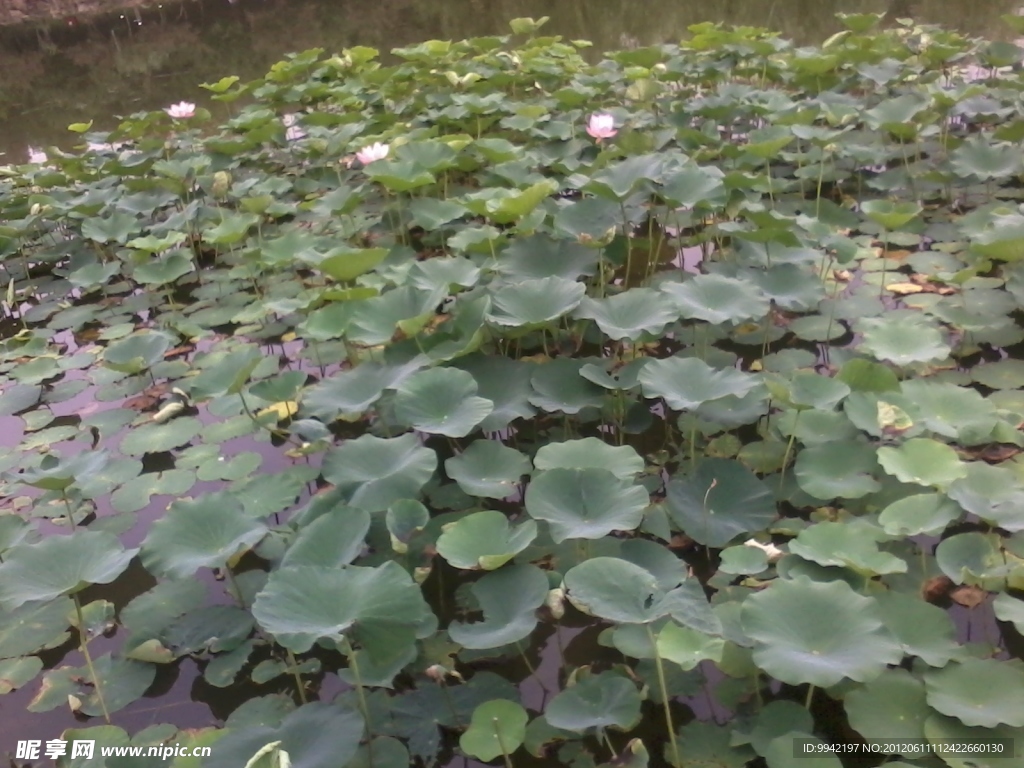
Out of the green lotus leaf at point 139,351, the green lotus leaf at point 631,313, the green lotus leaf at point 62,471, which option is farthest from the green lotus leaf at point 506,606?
the green lotus leaf at point 139,351

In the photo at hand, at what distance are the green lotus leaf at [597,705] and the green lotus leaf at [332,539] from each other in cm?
42

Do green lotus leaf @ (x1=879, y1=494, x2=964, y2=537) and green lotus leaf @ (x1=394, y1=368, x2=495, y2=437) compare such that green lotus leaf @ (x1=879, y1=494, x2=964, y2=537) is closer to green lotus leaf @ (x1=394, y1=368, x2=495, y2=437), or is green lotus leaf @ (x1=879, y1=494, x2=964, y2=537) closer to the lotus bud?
the lotus bud

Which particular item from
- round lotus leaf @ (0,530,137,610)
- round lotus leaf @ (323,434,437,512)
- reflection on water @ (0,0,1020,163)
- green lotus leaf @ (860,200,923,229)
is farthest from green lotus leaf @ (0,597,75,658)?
reflection on water @ (0,0,1020,163)

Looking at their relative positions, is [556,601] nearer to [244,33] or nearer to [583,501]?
[583,501]

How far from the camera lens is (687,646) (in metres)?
1.14

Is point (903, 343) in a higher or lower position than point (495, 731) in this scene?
higher

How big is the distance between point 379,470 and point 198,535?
0.35 m

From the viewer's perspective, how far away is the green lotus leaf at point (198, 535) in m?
1.36

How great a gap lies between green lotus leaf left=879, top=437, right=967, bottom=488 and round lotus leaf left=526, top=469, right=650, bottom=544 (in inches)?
18.6

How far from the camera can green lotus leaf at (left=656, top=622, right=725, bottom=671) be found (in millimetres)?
1112

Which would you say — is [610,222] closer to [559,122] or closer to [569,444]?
[569,444]

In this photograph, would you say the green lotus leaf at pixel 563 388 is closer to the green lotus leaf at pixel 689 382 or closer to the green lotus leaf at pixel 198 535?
Result: the green lotus leaf at pixel 689 382

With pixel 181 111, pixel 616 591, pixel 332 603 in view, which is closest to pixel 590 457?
pixel 616 591

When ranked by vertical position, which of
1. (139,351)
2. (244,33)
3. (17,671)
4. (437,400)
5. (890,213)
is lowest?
(17,671)
